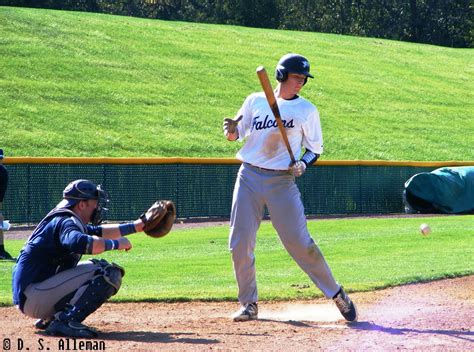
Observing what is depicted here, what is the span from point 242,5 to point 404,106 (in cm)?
2281

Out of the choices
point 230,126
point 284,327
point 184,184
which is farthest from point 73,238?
point 184,184

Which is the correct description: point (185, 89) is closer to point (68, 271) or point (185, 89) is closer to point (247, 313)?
point (247, 313)

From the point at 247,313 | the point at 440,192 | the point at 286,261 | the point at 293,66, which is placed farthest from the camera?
the point at 440,192

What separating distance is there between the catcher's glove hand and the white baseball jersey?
92cm

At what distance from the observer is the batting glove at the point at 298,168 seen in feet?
23.6

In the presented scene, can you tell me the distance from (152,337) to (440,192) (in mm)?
16634

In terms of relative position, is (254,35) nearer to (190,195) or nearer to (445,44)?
(445,44)

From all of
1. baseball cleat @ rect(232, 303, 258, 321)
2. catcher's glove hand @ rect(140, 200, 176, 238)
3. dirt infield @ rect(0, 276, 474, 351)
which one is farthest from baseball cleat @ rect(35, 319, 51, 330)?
baseball cleat @ rect(232, 303, 258, 321)

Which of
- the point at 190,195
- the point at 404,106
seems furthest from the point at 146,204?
the point at 404,106

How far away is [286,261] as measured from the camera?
13.1 m

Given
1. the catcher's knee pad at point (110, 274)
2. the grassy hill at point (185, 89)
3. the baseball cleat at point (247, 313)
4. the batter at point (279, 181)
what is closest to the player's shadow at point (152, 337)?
the catcher's knee pad at point (110, 274)

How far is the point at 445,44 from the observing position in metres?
61.9

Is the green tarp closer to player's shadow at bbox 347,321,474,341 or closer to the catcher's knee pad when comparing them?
player's shadow at bbox 347,321,474,341

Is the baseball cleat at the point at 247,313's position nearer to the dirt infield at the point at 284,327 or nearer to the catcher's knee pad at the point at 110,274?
the dirt infield at the point at 284,327
